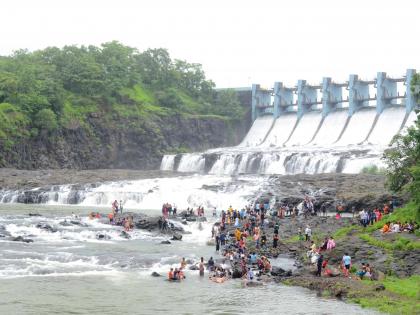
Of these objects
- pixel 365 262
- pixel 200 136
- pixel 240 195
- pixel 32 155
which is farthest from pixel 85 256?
pixel 200 136

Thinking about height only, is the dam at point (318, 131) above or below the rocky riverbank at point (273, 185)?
above

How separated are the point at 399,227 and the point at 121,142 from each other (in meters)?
63.0

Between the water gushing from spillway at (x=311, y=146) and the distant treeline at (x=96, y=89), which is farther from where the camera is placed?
the distant treeline at (x=96, y=89)

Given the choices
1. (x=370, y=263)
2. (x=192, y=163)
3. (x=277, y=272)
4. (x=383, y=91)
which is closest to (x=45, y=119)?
(x=192, y=163)

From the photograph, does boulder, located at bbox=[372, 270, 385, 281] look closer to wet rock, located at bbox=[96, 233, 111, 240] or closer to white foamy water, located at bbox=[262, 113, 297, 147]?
wet rock, located at bbox=[96, 233, 111, 240]

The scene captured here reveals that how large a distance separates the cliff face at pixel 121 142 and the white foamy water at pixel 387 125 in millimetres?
27662

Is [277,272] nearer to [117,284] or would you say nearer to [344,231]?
[117,284]

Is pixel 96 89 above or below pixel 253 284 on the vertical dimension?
above

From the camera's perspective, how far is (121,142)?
95.5 meters

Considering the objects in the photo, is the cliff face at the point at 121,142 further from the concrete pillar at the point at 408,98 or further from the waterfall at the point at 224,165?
the concrete pillar at the point at 408,98

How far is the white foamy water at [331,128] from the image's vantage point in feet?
304

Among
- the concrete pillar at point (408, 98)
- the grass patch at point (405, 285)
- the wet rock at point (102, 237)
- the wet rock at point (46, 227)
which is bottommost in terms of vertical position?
the grass patch at point (405, 285)

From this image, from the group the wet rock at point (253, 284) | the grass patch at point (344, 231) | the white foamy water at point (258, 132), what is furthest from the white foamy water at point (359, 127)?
the wet rock at point (253, 284)

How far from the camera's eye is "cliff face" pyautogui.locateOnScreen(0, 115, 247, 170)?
85.9m
